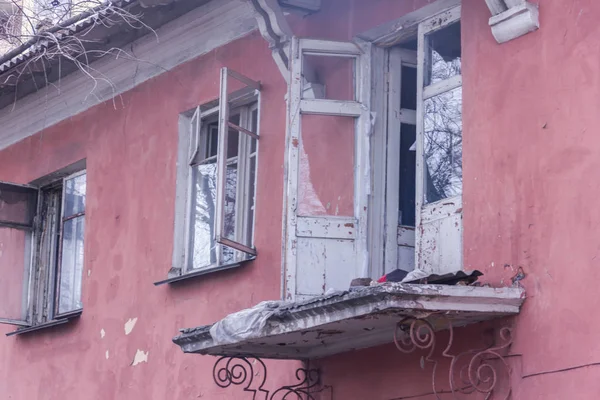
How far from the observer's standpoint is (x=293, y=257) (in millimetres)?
8406

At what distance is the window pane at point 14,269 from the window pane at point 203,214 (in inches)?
98.5

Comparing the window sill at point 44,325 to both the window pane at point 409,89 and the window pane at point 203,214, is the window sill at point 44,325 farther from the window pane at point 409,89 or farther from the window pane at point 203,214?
the window pane at point 409,89

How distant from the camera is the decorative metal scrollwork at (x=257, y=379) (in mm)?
8797

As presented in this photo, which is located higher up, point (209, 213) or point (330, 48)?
point (330, 48)

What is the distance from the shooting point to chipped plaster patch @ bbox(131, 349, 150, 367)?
10422mm

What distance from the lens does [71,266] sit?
12.0m

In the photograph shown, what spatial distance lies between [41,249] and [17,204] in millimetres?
486

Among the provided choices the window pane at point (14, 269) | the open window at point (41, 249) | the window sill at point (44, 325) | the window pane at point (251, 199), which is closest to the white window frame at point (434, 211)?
the window pane at point (251, 199)

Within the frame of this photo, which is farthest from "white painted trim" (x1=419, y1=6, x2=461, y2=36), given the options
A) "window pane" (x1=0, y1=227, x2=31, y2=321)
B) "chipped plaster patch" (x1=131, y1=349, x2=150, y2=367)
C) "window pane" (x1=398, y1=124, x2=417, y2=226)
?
"window pane" (x1=0, y1=227, x2=31, y2=321)

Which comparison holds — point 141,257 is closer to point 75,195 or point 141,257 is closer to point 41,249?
point 75,195

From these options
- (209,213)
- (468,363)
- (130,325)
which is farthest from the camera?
(130,325)

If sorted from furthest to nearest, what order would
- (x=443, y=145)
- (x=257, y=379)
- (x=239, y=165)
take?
(x=239, y=165) < (x=257, y=379) < (x=443, y=145)

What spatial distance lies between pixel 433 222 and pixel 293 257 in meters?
0.94

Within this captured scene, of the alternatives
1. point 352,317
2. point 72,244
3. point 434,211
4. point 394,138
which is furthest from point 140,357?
point 352,317
